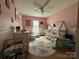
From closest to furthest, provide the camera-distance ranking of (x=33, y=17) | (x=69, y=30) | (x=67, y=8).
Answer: (x=69, y=30)
(x=67, y=8)
(x=33, y=17)

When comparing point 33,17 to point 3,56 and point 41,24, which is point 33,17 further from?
point 3,56

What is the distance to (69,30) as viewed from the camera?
4707 millimetres

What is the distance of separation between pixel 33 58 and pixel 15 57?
716 millimetres

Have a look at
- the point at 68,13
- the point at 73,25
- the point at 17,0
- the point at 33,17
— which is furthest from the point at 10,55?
the point at 33,17

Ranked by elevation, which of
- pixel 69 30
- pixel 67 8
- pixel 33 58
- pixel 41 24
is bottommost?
pixel 33 58

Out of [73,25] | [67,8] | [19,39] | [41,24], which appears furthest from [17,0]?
[41,24]

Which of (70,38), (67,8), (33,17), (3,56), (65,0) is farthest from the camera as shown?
(33,17)

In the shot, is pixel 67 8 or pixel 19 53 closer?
pixel 19 53

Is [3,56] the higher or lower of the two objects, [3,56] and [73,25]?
the lower

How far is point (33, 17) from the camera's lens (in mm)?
9039

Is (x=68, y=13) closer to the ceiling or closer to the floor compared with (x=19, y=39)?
closer to the ceiling

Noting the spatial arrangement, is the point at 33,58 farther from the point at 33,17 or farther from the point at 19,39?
the point at 33,17

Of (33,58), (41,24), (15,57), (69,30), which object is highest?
(41,24)

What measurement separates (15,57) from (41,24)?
7.28 meters
